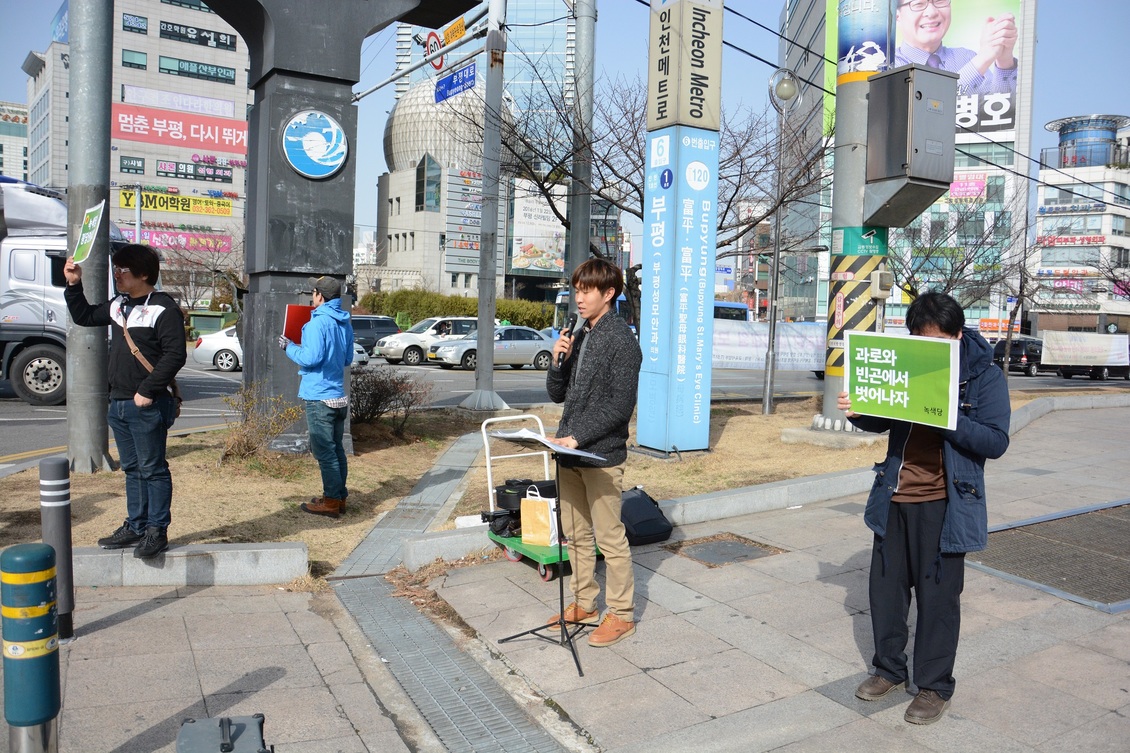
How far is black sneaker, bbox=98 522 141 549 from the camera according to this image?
17.9 ft

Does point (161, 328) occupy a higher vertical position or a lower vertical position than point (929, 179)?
lower

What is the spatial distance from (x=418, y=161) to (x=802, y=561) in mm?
93108

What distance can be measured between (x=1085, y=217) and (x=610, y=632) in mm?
83567

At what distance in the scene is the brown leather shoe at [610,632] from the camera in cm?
467

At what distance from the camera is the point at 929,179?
34.8 feet

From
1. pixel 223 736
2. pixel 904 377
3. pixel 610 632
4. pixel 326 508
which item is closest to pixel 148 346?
pixel 326 508

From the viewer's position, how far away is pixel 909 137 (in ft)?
34.1

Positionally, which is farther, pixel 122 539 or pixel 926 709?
pixel 122 539

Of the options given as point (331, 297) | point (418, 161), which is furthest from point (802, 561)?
point (418, 161)

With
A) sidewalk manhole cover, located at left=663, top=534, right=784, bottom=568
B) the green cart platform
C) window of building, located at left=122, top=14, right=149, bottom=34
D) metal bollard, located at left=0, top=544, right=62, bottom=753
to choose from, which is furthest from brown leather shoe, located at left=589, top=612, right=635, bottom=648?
window of building, located at left=122, top=14, right=149, bottom=34

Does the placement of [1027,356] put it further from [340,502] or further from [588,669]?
[588,669]

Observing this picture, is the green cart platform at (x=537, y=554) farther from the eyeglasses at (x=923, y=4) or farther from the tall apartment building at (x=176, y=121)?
the eyeglasses at (x=923, y=4)

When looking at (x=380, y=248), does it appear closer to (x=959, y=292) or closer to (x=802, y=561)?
(x=959, y=292)

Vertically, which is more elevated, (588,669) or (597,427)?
(597,427)
